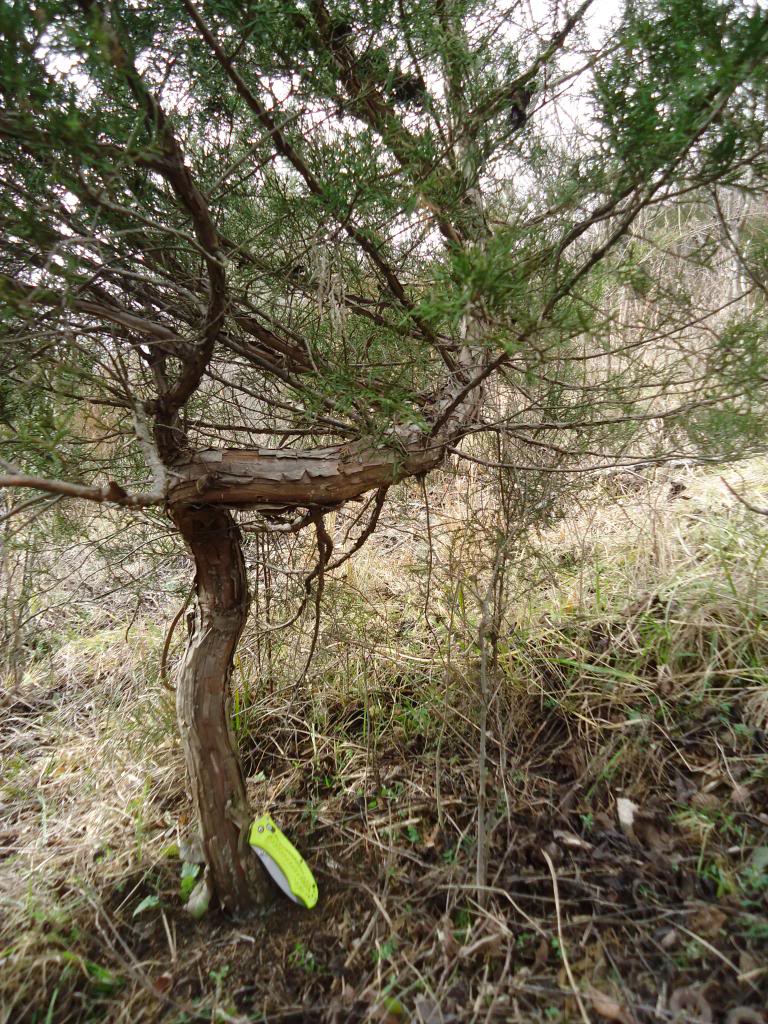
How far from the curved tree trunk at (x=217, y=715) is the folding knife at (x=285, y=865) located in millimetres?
52

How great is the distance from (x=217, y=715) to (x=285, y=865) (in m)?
0.50

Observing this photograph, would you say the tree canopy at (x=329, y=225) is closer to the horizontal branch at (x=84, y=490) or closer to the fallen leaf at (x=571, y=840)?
the horizontal branch at (x=84, y=490)

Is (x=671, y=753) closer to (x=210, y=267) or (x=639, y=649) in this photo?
(x=639, y=649)

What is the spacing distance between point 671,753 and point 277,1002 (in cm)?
149

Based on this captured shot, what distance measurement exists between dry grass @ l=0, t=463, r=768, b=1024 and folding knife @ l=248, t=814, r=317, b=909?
8cm

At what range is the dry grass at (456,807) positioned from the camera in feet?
5.07

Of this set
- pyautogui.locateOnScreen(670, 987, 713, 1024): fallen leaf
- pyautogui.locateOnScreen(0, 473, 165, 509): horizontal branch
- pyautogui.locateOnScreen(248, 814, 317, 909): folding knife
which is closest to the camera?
pyautogui.locateOnScreen(0, 473, 165, 509): horizontal branch

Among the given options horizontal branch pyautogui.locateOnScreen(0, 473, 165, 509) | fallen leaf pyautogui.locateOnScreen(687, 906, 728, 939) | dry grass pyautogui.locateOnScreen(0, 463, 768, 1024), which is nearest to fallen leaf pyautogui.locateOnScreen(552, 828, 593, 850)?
dry grass pyautogui.locateOnScreen(0, 463, 768, 1024)

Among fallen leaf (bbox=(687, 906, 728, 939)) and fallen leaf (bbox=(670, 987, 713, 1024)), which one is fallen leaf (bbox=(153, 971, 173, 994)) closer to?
fallen leaf (bbox=(670, 987, 713, 1024))

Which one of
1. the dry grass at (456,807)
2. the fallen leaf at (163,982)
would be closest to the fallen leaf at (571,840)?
the dry grass at (456,807)

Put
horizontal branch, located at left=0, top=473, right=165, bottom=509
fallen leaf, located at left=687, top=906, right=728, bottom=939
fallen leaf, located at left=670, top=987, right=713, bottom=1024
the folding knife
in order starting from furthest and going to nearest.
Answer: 1. the folding knife
2. fallen leaf, located at left=687, top=906, right=728, bottom=939
3. fallen leaf, located at left=670, top=987, right=713, bottom=1024
4. horizontal branch, located at left=0, top=473, right=165, bottom=509

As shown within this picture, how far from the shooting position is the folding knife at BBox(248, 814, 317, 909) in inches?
70.3

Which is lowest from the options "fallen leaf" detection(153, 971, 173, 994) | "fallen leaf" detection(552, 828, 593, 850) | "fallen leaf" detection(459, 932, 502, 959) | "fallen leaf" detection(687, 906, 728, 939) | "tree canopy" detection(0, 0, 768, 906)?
"fallen leaf" detection(153, 971, 173, 994)

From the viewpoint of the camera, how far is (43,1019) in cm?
158
